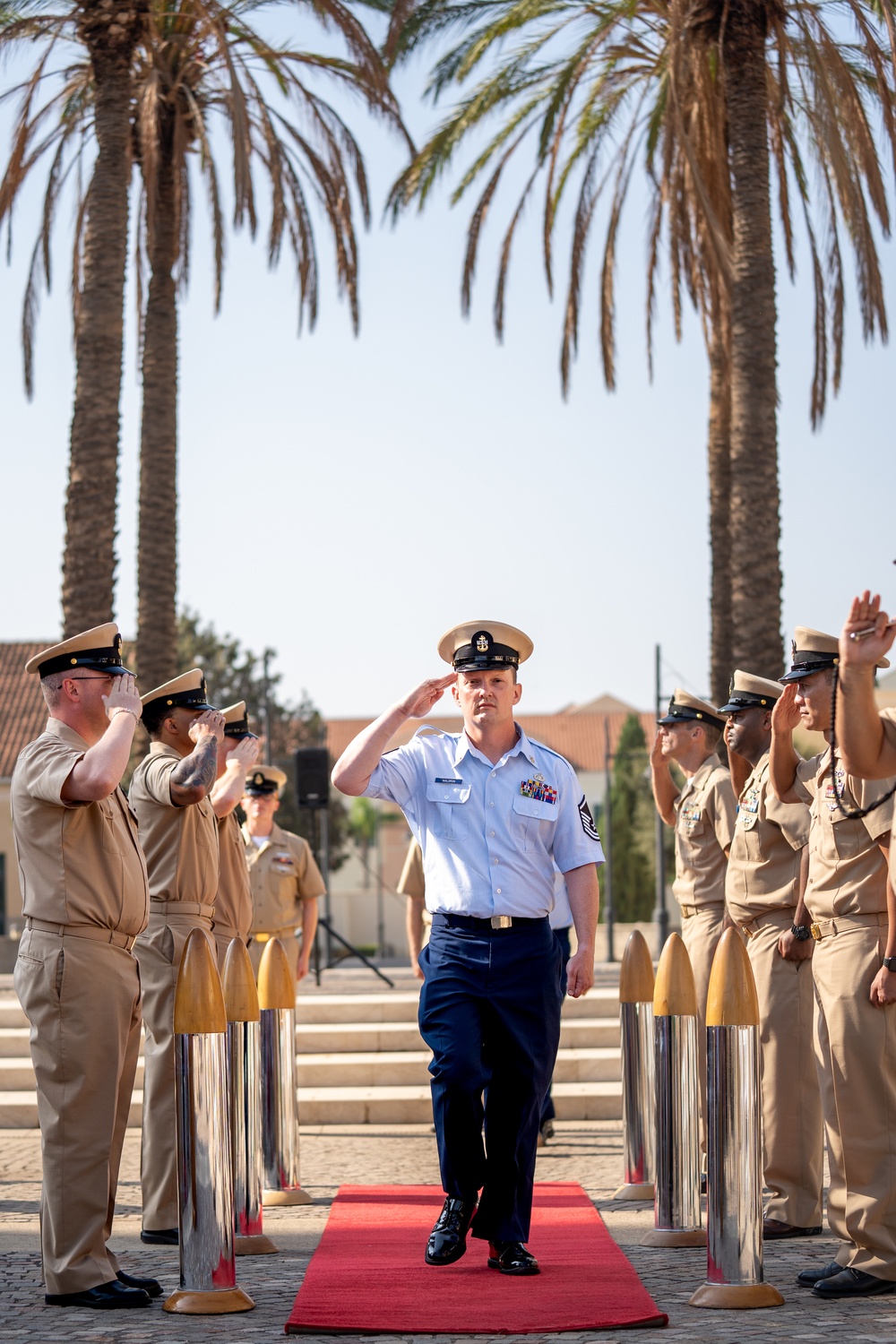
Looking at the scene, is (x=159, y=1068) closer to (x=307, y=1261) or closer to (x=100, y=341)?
(x=307, y=1261)

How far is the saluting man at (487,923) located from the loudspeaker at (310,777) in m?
11.0

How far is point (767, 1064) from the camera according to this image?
6.81 meters

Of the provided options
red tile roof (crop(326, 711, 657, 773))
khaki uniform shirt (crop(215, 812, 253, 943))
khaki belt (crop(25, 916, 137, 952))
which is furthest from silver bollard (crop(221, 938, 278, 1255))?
red tile roof (crop(326, 711, 657, 773))

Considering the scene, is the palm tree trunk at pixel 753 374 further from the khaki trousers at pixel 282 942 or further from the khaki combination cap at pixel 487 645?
the khaki combination cap at pixel 487 645

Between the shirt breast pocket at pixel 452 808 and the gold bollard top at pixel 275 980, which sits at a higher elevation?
the shirt breast pocket at pixel 452 808

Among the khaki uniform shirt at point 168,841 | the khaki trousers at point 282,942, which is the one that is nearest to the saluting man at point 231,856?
the khaki uniform shirt at point 168,841

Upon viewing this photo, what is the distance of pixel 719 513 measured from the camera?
16812 mm

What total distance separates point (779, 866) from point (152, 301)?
468 inches

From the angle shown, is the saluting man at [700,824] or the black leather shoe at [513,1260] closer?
the black leather shoe at [513,1260]

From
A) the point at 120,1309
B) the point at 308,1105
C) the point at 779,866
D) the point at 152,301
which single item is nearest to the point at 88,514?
the point at 152,301

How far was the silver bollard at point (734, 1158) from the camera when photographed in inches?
204

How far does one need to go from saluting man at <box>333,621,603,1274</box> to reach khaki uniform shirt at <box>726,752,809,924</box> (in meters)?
1.36

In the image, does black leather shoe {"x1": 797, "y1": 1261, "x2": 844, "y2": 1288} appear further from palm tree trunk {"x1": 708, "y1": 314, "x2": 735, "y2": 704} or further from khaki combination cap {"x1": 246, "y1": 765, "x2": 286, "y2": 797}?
palm tree trunk {"x1": 708, "y1": 314, "x2": 735, "y2": 704}

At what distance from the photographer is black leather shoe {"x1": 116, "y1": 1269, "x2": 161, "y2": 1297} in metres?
5.46
